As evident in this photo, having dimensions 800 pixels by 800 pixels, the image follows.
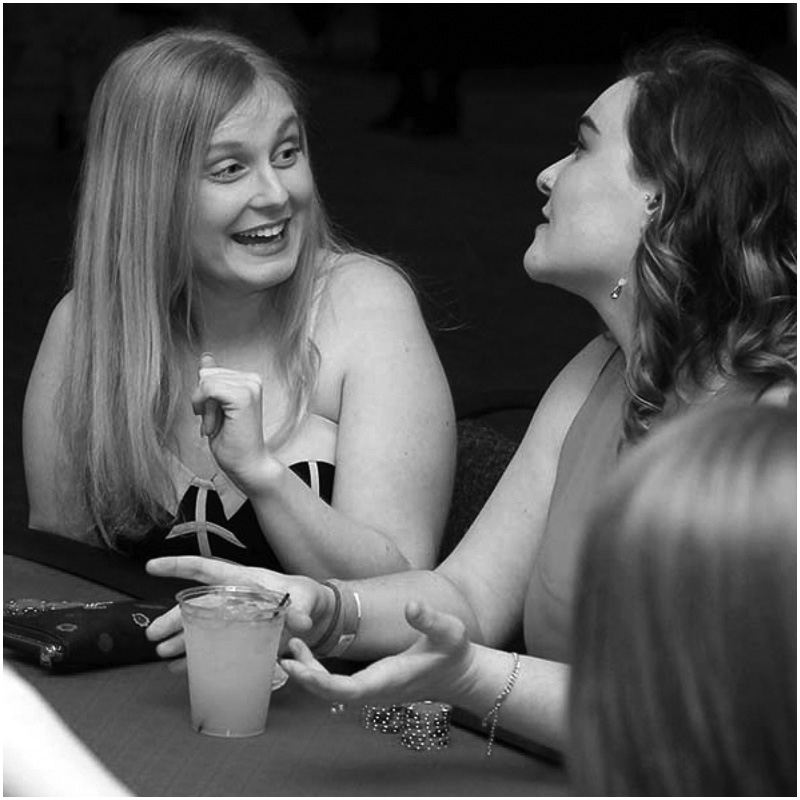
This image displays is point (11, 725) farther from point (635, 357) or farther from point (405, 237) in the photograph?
point (405, 237)

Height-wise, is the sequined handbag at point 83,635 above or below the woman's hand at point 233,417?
below

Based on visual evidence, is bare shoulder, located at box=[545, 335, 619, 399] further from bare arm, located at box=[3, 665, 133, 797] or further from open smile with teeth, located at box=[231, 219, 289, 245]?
bare arm, located at box=[3, 665, 133, 797]

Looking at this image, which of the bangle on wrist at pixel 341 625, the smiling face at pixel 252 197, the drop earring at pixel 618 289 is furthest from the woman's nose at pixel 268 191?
the bangle on wrist at pixel 341 625

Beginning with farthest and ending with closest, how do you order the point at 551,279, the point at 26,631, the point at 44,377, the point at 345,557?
the point at 44,377 → the point at 345,557 → the point at 551,279 → the point at 26,631

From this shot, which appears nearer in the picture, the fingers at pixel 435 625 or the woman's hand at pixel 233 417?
the fingers at pixel 435 625

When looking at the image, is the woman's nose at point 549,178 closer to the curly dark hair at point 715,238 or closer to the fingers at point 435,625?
the curly dark hair at point 715,238

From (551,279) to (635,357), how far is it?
0.15 metres

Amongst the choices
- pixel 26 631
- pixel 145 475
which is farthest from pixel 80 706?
pixel 145 475

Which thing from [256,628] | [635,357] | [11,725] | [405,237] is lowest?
[405,237]

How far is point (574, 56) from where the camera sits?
32.6 feet

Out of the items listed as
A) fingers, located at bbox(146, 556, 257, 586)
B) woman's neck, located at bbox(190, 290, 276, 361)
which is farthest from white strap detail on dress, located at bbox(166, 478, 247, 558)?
fingers, located at bbox(146, 556, 257, 586)

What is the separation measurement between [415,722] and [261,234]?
3.34 feet

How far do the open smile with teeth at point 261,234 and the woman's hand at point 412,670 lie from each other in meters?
0.97

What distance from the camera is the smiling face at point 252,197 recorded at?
238cm
